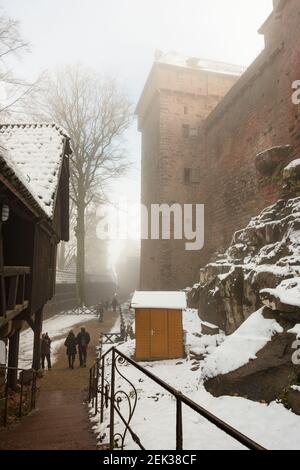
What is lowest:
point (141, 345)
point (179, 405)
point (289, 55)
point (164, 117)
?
point (141, 345)

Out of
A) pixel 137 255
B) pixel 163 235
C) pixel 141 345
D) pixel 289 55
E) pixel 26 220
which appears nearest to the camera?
pixel 26 220

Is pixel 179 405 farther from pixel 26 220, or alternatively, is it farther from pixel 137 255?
pixel 137 255

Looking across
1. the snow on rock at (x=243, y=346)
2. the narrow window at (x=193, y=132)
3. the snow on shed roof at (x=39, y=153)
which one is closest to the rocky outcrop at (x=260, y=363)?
the snow on rock at (x=243, y=346)

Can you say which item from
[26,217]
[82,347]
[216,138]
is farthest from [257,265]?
[216,138]

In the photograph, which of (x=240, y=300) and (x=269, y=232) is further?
(x=269, y=232)

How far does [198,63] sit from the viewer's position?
28234 millimetres

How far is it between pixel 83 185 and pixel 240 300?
799 inches

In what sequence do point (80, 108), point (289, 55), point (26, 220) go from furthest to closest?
point (80, 108) < point (289, 55) < point (26, 220)

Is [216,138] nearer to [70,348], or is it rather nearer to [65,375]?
[70,348]

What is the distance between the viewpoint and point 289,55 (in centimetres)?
1396

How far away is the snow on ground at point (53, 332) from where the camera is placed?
13823 mm

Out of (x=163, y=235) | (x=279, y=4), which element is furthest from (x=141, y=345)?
(x=279, y=4)

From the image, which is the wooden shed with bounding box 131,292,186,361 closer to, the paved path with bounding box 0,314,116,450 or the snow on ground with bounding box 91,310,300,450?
the paved path with bounding box 0,314,116,450

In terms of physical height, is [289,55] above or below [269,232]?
above
